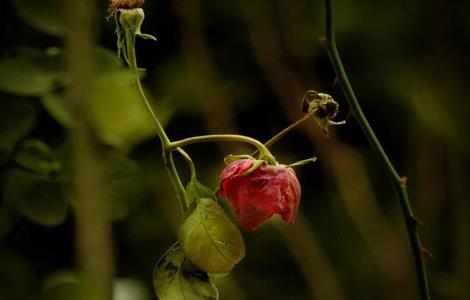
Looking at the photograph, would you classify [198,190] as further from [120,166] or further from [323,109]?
[120,166]

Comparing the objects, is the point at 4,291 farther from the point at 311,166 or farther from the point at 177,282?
the point at 311,166

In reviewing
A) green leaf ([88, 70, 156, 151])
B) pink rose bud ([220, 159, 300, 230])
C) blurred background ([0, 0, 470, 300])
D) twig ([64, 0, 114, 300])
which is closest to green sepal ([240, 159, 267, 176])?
pink rose bud ([220, 159, 300, 230])

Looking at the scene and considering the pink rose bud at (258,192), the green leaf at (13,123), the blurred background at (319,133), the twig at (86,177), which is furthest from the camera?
the blurred background at (319,133)

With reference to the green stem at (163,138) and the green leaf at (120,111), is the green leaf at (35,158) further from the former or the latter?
the green stem at (163,138)

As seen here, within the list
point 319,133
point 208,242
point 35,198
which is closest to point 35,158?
point 35,198

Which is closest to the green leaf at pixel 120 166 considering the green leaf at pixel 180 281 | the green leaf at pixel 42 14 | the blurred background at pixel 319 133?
the green leaf at pixel 42 14

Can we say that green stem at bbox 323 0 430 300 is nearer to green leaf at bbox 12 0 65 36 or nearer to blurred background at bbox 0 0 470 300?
green leaf at bbox 12 0 65 36

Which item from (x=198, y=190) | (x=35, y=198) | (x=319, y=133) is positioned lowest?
(x=319, y=133)
